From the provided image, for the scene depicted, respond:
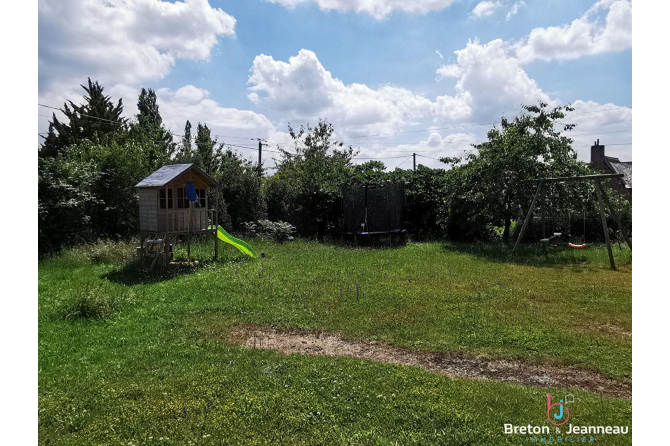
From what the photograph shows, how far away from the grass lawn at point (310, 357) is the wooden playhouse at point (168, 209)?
3.96 ft

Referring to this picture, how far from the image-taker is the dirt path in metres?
4.50

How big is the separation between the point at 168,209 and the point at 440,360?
358 inches

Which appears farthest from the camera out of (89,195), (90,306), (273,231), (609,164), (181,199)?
(609,164)

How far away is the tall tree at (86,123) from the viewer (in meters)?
24.8

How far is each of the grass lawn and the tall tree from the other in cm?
1772

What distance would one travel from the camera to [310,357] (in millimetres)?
5156

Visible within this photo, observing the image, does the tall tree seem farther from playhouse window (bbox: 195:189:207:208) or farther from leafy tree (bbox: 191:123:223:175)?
playhouse window (bbox: 195:189:207:208)

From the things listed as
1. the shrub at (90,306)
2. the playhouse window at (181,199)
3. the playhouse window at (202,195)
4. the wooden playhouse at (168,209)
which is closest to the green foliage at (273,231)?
the playhouse window at (202,195)

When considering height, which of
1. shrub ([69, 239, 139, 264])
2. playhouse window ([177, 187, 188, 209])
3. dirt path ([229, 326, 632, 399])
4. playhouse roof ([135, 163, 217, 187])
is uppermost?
playhouse roof ([135, 163, 217, 187])

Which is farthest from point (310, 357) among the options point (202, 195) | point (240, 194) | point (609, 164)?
point (609, 164)

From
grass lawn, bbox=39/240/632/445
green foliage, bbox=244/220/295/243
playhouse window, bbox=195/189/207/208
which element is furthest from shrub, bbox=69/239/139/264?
green foliage, bbox=244/220/295/243

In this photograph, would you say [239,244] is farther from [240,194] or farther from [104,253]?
[240,194]

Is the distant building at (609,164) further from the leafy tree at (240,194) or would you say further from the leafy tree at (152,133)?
the leafy tree at (152,133)

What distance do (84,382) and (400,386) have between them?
3385 millimetres
